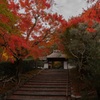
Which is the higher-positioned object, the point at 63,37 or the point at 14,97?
the point at 63,37

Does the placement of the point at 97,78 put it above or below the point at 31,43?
below

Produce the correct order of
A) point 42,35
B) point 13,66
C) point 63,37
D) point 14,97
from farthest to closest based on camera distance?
point 63,37
point 13,66
point 42,35
point 14,97

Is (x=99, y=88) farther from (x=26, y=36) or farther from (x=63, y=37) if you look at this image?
(x=63, y=37)

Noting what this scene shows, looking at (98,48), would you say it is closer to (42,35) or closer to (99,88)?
(42,35)

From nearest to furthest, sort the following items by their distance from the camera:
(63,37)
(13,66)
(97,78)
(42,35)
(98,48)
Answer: (97,78) < (98,48) < (42,35) < (13,66) < (63,37)

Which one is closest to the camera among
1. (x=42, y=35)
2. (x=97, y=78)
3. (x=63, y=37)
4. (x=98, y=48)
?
(x=97, y=78)

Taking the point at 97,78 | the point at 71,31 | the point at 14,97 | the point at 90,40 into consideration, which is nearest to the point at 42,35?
the point at 71,31

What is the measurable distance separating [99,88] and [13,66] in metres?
10.9

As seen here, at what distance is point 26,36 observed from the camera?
→ 16.8m

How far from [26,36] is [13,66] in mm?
3806

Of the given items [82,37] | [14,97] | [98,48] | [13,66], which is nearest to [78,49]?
[82,37]

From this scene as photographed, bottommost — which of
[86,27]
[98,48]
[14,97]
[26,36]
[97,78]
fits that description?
[14,97]

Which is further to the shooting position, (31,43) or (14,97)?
(31,43)

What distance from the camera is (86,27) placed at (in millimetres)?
18516
